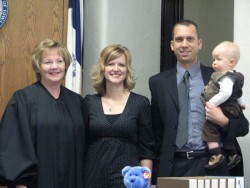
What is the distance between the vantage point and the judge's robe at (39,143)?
2570 millimetres

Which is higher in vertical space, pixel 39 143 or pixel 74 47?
pixel 74 47

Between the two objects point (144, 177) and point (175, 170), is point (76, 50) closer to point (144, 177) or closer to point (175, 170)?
point (175, 170)

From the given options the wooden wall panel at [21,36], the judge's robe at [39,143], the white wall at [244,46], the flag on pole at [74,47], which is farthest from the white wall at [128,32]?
the judge's robe at [39,143]

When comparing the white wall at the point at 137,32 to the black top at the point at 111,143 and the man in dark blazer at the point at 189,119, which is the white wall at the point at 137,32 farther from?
the black top at the point at 111,143

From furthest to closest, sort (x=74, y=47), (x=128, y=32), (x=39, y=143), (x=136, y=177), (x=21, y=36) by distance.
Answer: (x=128, y=32), (x=74, y=47), (x=21, y=36), (x=39, y=143), (x=136, y=177)

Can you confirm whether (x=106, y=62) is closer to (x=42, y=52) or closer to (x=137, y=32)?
(x=42, y=52)

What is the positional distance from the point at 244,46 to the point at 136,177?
1781 millimetres

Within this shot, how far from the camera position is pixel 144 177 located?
6.87 feet

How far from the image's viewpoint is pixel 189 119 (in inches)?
111

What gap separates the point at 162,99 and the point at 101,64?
428mm

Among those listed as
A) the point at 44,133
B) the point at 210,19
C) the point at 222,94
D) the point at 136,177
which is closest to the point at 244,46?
the point at 222,94

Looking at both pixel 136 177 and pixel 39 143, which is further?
pixel 39 143

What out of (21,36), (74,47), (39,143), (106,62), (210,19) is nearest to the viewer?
(39,143)

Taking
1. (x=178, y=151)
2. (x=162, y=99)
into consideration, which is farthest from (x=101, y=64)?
(x=178, y=151)
